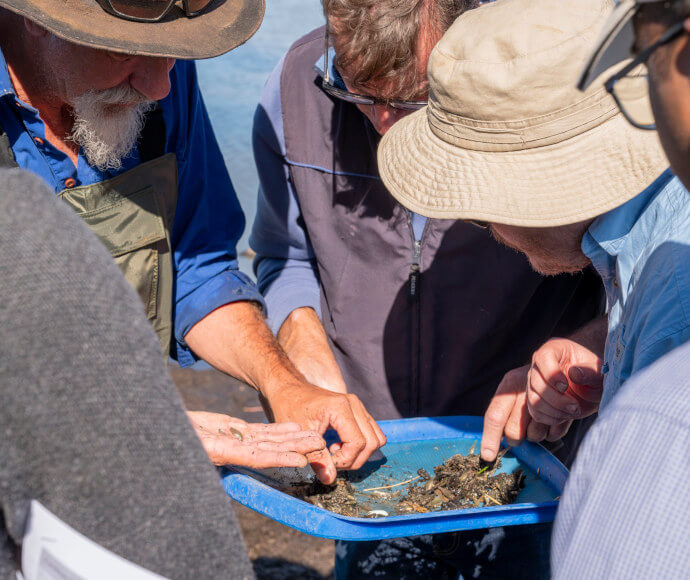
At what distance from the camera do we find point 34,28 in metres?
1.94

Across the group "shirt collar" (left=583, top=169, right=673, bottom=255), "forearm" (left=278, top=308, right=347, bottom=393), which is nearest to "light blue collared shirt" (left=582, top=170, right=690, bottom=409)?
"shirt collar" (left=583, top=169, right=673, bottom=255)

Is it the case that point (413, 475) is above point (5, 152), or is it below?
below

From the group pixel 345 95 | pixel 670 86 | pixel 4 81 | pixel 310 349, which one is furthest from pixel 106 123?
pixel 670 86

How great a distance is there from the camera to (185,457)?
0.83 metres

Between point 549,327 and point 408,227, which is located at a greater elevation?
point 408,227

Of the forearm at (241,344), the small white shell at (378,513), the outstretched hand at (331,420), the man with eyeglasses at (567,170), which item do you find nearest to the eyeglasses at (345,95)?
the man with eyeglasses at (567,170)

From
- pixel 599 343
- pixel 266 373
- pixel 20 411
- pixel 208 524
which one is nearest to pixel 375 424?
pixel 266 373

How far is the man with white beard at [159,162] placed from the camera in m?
1.88

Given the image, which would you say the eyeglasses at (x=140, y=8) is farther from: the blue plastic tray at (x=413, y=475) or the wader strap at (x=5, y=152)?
the blue plastic tray at (x=413, y=475)

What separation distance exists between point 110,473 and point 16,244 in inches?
10.5

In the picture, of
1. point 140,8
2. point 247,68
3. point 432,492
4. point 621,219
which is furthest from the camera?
point 247,68

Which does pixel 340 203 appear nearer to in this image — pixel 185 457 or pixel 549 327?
pixel 549 327

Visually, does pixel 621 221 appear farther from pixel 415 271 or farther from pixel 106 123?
pixel 106 123

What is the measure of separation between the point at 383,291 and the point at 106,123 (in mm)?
1041
